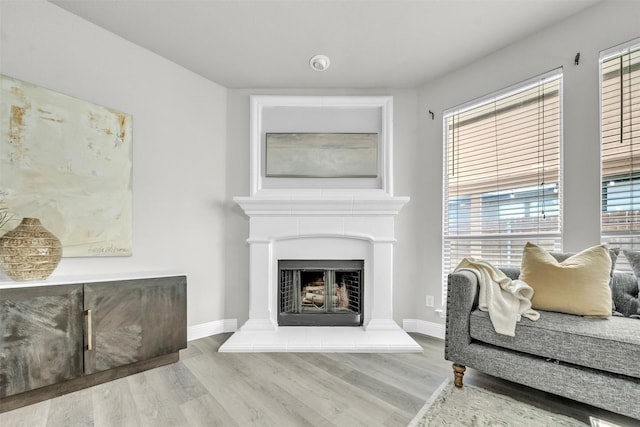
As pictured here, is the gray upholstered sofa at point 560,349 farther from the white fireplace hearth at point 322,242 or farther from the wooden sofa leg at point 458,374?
the white fireplace hearth at point 322,242

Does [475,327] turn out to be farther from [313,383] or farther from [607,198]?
[607,198]

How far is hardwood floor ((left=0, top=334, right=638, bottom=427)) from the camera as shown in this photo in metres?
1.52

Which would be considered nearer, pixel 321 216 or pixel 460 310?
pixel 460 310

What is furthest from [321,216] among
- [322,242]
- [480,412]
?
[480,412]

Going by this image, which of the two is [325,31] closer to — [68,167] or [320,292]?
[68,167]

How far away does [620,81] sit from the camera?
1931 millimetres

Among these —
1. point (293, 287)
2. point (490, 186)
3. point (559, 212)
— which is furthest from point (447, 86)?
point (293, 287)

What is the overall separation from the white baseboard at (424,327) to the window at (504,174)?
54 cm

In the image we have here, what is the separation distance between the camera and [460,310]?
1.84 m

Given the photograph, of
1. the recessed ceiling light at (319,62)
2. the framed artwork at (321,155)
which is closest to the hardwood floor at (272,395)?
the framed artwork at (321,155)

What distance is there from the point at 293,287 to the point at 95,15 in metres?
2.75

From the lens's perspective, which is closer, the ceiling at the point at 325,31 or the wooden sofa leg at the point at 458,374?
the wooden sofa leg at the point at 458,374

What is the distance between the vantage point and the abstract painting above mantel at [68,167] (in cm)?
185

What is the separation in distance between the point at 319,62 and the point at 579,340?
104 inches
